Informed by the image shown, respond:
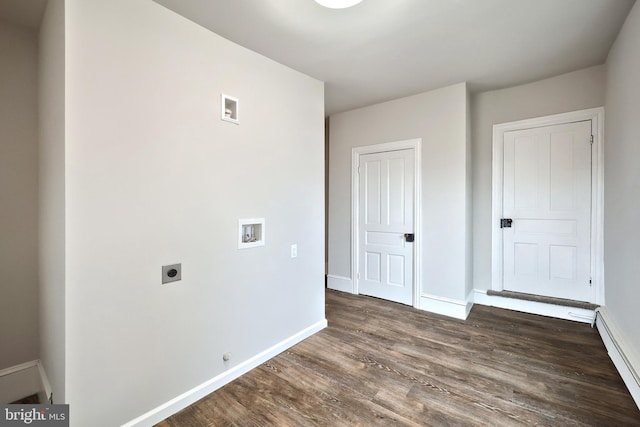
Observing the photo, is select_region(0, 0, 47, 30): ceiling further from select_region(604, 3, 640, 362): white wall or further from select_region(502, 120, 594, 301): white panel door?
select_region(502, 120, 594, 301): white panel door

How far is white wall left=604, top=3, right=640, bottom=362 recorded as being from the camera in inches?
74.9

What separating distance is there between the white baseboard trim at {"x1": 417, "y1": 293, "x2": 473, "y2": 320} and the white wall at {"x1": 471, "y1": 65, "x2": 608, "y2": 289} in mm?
570

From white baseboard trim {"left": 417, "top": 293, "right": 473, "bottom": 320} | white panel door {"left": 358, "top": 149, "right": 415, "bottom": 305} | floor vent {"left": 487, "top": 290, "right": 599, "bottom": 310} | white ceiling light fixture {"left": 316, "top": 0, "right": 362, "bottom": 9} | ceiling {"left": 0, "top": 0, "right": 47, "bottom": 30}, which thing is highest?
ceiling {"left": 0, "top": 0, "right": 47, "bottom": 30}

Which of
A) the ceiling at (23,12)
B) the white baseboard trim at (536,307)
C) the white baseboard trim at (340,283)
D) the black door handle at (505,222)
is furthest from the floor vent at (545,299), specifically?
the ceiling at (23,12)

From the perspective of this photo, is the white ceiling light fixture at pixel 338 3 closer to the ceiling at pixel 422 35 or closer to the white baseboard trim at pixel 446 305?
the ceiling at pixel 422 35

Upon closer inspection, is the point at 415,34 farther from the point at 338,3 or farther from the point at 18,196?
the point at 18,196

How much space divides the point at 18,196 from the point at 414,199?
144 inches

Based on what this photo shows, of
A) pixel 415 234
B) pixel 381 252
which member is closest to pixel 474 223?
pixel 415 234

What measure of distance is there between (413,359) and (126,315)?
7.00ft

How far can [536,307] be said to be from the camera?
3223 millimetres

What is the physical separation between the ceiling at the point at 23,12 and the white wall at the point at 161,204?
679 mm

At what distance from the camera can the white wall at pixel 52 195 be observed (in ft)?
4.81

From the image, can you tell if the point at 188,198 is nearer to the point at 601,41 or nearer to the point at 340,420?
the point at 340,420

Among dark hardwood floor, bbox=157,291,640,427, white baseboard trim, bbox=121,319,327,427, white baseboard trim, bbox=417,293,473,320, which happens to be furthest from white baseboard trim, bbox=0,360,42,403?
white baseboard trim, bbox=417,293,473,320
